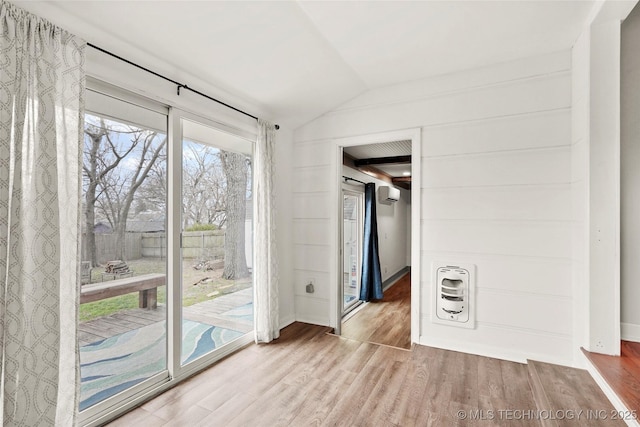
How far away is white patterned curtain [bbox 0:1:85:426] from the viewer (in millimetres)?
1377

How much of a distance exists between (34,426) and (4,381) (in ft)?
0.87

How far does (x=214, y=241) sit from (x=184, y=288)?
0.45 m

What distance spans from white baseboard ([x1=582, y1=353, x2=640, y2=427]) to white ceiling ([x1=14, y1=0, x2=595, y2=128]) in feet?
7.76

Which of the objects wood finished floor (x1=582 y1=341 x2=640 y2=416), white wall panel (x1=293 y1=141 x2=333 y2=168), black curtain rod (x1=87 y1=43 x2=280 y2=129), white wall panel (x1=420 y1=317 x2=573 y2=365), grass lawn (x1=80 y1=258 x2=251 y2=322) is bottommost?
white wall panel (x1=420 y1=317 x2=573 y2=365)

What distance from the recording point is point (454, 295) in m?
2.80

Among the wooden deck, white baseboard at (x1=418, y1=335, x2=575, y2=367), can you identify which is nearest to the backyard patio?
the wooden deck

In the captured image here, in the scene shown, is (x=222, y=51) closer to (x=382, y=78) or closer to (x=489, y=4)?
(x=382, y=78)

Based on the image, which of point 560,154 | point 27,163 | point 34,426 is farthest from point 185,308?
point 560,154

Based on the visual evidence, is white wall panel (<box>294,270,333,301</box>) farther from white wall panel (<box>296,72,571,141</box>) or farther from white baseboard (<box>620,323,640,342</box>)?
white baseboard (<box>620,323,640,342</box>)

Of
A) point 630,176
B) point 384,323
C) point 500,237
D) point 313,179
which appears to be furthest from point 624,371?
point 313,179

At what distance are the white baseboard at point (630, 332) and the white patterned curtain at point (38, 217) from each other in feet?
11.6

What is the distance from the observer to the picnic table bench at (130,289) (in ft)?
6.12

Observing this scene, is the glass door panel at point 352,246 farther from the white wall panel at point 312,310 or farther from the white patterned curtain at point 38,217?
the white patterned curtain at point 38,217

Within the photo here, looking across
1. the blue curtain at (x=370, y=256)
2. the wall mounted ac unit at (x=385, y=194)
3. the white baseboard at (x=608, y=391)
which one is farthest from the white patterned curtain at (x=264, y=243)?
the wall mounted ac unit at (x=385, y=194)
